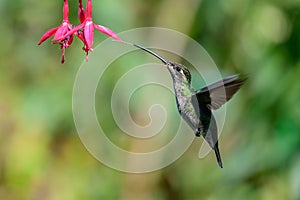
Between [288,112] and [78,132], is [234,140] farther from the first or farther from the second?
[78,132]

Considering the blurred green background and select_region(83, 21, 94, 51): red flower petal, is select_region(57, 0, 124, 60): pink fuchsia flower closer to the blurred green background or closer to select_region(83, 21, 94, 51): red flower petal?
select_region(83, 21, 94, 51): red flower petal

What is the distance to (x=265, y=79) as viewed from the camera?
2.46 m

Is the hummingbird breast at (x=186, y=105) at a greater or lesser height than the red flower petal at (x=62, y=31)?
lesser

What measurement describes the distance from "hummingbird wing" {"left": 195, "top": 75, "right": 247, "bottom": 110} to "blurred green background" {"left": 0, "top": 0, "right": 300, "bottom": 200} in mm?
906

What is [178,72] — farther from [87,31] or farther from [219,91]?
[87,31]

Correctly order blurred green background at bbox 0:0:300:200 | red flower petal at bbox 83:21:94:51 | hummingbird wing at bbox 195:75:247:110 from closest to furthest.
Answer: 1. red flower petal at bbox 83:21:94:51
2. hummingbird wing at bbox 195:75:247:110
3. blurred green background at bbox 0:0:300:200

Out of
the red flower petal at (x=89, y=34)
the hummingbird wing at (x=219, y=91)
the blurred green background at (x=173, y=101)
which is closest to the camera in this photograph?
the red flower petal at (x=89, y=34)

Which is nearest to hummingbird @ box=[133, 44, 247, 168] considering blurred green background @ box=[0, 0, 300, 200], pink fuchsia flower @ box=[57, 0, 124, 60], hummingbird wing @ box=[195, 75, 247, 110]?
hummingbird wing @ box=[195, 75, 247, 110]

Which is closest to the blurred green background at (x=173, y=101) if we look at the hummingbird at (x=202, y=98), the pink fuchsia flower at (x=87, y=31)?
the hummingbird at (x=202, y=98)

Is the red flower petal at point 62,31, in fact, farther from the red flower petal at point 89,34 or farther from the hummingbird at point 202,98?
the hummingbird at point 202,98

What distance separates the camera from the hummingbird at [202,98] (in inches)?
57.5

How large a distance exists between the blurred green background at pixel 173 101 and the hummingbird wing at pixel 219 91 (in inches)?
35.7

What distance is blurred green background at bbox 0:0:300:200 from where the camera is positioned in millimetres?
2488

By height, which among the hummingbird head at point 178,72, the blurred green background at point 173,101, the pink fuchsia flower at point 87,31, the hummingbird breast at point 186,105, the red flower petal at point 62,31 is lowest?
the blurred green background at point 173,101
